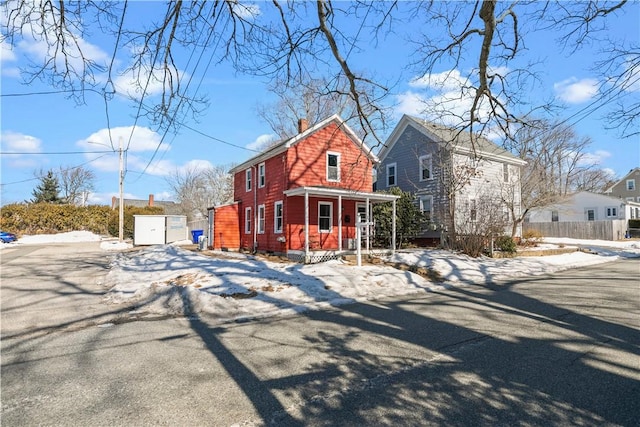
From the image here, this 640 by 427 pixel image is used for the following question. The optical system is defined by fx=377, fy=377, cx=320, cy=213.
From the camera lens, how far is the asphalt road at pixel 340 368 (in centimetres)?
305

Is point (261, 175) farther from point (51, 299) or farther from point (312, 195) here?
point (51, 299)

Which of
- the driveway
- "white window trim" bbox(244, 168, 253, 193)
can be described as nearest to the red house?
"white window trim" bbox(244, 168, 253, 193)

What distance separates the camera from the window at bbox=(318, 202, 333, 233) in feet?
56.6

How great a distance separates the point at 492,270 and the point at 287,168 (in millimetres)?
9153

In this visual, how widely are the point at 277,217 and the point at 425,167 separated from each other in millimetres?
8994

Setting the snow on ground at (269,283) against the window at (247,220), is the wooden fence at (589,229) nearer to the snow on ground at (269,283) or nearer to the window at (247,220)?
the snow on ground at (269,283)

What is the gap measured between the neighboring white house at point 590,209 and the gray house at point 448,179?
16271 mm

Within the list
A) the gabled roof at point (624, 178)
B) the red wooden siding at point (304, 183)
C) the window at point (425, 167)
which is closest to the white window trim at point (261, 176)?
the red wooden siding at point (304, 183)

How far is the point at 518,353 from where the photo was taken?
4426 mm

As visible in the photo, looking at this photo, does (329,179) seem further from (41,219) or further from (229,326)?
(41,219)

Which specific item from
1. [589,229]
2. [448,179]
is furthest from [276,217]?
[589,229]

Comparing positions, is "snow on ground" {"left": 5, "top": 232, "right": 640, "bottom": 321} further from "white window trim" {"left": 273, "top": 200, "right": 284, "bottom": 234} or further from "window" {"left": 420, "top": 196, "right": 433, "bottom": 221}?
"window" {"left": 420, "top": 196, "right": 433, "bottom": 221}

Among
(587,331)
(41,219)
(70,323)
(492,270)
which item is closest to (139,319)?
(70,323)

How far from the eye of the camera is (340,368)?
4.02m
